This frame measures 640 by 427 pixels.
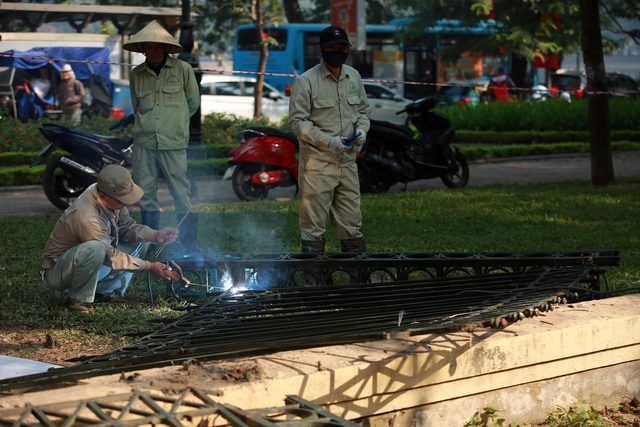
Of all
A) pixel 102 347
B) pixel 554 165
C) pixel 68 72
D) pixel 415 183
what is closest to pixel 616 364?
pixel 102 347

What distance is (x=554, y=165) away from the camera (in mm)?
16375

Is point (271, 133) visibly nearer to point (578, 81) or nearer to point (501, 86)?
point (501, 86)

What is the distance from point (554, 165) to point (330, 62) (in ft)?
35.1

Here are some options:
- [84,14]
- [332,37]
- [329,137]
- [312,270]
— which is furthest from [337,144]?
[84,14]

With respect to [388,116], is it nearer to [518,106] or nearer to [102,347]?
[518,106]

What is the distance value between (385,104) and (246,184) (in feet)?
50.8

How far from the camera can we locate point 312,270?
19.2 ft

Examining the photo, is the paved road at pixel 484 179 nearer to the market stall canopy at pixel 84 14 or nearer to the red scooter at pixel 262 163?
the red scooter at pixel 262 163

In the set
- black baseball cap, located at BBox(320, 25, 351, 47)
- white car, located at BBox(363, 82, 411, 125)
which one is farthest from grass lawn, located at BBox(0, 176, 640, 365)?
white car, located at BBox(363, 82, 411, 125)

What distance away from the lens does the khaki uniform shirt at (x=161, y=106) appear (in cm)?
745

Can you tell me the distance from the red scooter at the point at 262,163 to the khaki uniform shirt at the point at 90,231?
200 inches

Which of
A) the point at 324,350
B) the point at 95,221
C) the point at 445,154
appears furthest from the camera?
the point at 445,154

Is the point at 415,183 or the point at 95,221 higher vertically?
the point at 95,221

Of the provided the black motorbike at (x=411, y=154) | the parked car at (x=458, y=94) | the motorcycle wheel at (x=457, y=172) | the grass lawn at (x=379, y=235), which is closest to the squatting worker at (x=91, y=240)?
the grass lawn at (x=379, y=235)
